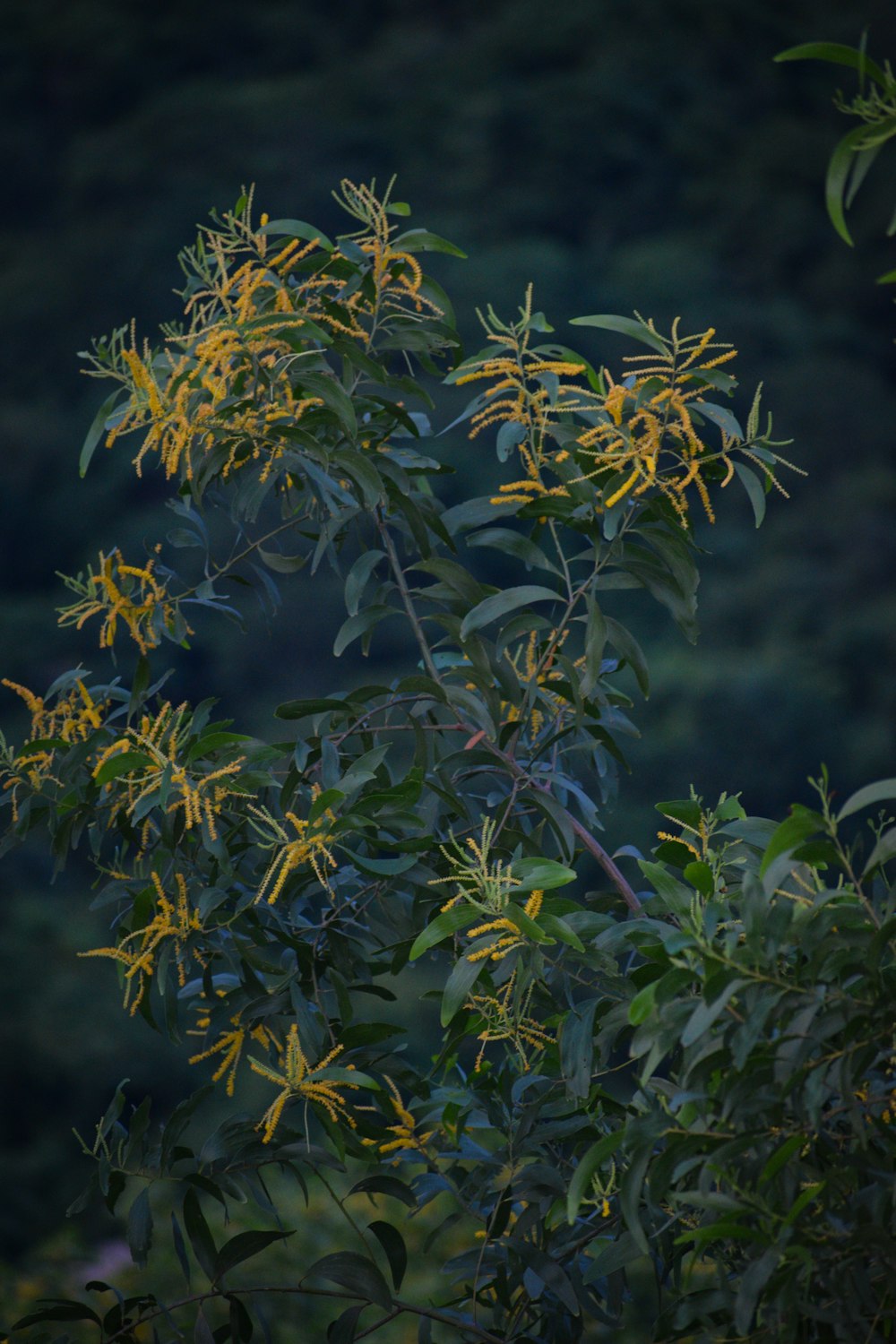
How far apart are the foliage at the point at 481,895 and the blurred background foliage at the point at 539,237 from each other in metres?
2.65

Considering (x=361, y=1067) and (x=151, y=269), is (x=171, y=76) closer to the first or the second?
(x=151, y=269)

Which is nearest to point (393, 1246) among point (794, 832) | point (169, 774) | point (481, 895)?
point (481, 895)

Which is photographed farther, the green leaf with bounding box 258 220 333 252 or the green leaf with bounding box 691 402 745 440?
the green leaf with bounding box 258 220 333 252

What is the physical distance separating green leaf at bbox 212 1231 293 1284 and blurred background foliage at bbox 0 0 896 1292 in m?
2.74

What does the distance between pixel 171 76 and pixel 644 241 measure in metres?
1.54

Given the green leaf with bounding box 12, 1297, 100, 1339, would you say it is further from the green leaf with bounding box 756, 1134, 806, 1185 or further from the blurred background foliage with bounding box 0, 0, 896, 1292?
the blurred background foliage with bounding box 0, 0, 896, 1292

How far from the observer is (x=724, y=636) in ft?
13.0

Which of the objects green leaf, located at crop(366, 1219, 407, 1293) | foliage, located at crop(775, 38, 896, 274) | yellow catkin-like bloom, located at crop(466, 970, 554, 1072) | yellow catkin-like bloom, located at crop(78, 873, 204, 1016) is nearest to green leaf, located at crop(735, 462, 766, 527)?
foliage, located at crop(775, 38, 896, 274)

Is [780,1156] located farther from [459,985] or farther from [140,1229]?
[140,1229]

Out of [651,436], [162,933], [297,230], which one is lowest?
[162,933]

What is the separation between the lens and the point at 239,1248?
3.02 feet

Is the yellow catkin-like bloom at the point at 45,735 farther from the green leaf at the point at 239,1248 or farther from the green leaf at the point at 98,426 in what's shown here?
the green leaf at the point at 239,1248

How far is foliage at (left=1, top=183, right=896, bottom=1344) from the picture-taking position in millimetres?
691

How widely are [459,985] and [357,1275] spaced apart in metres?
0.26
